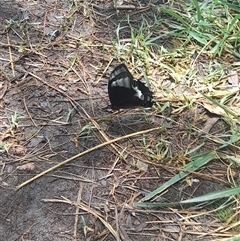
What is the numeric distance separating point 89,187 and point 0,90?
70 centimetres

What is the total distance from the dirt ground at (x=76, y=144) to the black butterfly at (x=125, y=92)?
0.08 m

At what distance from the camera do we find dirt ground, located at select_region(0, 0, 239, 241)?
78.5 inches

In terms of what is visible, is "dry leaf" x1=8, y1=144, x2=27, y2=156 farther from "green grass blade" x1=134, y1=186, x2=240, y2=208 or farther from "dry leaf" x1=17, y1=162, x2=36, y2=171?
"green grass blade" x1=134, y1=186, x2=240, y2=208

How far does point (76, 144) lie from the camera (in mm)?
2260

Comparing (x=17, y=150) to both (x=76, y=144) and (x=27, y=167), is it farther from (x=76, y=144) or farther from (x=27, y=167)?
(x=76, y=144)

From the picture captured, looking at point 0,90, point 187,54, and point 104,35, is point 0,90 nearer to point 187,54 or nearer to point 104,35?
point 104,35

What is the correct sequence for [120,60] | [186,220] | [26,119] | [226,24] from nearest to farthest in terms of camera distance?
[186,220]
[26,119]
[120,60]
[226,24]

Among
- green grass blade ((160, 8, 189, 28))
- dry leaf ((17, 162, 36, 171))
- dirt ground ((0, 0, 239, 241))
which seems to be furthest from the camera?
green grass blade ((160, 8, 189, 28))

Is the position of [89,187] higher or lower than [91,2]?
lower

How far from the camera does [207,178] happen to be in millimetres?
2139

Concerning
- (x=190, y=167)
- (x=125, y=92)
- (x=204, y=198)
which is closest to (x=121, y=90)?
(x=125, y=92)

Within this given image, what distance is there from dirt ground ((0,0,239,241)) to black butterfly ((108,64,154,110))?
0.08m

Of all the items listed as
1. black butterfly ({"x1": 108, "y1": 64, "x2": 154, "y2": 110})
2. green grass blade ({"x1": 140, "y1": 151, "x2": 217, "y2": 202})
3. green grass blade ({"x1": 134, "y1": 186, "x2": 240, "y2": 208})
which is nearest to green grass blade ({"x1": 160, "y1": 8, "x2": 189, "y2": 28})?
black butterfly ({"x1": 108, "y1": 64, "x2": 154, "y2": 110})

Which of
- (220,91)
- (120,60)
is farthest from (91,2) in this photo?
(220,91)
